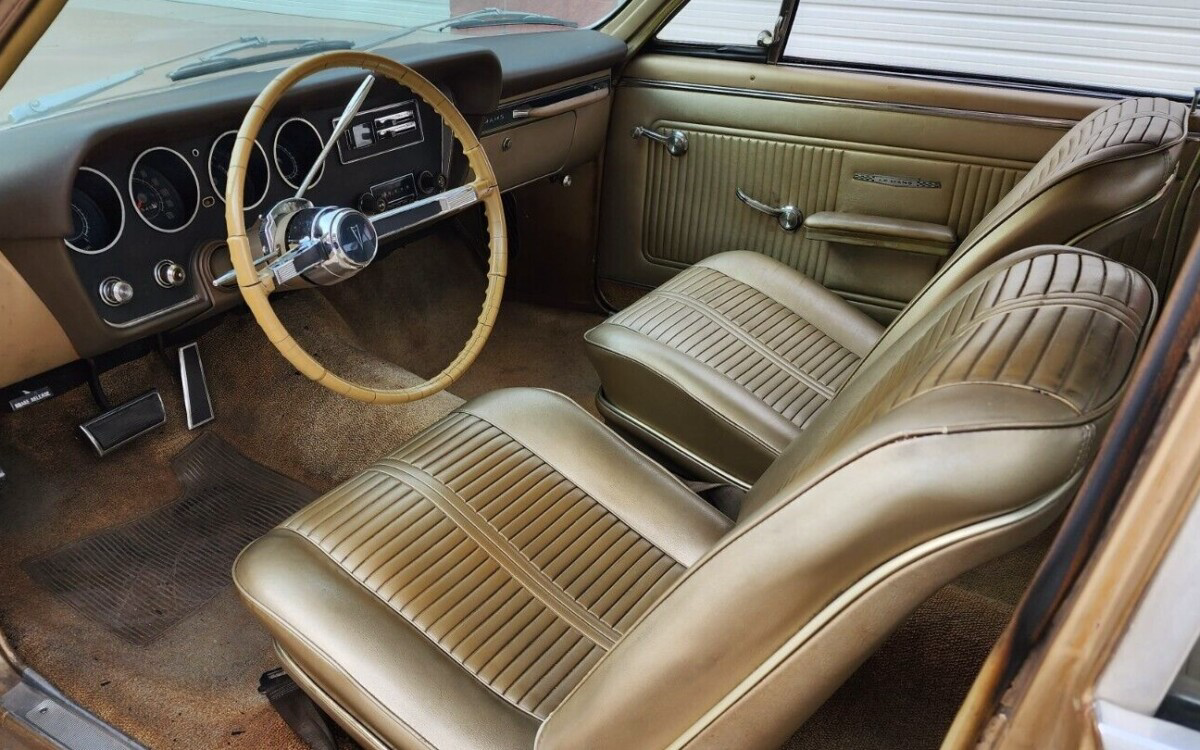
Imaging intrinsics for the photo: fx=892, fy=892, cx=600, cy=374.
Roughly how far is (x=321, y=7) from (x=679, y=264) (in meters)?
1.12

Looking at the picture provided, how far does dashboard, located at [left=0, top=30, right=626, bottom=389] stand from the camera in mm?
1303

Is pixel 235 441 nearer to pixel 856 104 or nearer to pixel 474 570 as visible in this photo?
pixel 474 570

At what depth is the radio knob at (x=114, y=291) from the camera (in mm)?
1443

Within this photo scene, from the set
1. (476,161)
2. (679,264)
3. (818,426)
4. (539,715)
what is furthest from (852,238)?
(539,715)

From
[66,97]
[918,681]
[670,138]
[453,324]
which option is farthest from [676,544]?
[453,324]

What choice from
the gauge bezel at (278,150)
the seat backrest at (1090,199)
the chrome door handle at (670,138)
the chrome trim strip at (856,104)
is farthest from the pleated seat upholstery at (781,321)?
the gauge bezel at (278,150)

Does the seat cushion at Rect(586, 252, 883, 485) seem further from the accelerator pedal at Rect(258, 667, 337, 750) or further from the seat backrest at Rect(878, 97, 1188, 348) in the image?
the accelerator pedal at Rect(258, 667, 337, 750)

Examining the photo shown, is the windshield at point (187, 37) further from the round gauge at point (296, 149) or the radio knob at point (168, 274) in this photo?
the radio knob at point (168, 274)

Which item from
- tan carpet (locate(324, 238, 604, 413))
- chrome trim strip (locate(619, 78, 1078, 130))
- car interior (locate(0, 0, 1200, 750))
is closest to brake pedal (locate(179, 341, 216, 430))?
car interior (locate(0, 0, 1200, 750))

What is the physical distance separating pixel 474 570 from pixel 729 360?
71cm

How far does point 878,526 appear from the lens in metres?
0.59

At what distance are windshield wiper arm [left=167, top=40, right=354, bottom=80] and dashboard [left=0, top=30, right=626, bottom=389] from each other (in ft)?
0.10

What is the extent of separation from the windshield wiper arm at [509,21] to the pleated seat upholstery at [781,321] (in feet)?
2.88

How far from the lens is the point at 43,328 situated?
1401 mm
